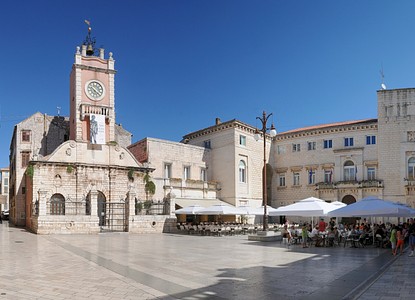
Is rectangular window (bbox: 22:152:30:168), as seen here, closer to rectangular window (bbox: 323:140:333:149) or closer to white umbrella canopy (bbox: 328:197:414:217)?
rectangular window (bbox: 323:140:333:149)

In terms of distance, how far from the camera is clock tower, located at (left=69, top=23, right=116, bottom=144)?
3562 centimetres

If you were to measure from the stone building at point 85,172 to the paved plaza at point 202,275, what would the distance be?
12.1 m

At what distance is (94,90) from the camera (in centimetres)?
3700

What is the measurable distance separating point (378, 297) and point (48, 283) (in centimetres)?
738

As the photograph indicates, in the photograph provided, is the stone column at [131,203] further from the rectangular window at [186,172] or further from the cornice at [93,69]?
the cornice at [93,69]

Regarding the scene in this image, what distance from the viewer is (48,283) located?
997cm

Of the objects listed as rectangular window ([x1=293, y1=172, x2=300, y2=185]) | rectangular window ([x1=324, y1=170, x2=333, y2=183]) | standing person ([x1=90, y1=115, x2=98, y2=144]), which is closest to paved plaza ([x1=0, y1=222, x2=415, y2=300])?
standing person ([x1=90, y1=115, x2=98, y2=144])

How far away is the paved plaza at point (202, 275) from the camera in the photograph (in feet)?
29.8

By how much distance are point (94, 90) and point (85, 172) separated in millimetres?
7751

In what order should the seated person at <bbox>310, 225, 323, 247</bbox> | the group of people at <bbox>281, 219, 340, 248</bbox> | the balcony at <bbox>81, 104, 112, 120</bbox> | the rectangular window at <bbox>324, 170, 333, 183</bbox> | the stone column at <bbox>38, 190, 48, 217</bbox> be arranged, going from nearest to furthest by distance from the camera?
the group of people at <bbox>281, 219, 340, 248</bbox> → the seated person at <bbox>310, 225, 323, 247</bbox> → the stone column at <bbox>38, 190, 48, 217</bbox> → the balcony at <bbox>81, 104, 112, 120</bbox> → the rectangular window at <bbox>324, 170, 333, 183</bbox>

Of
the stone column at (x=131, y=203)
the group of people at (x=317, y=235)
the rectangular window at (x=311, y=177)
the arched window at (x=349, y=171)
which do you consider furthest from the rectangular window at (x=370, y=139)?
the stone column at (x=131, y=203)

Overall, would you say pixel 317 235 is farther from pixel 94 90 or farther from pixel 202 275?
pixel 94 90

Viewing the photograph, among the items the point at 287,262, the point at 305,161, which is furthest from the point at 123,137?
the point at 287,262

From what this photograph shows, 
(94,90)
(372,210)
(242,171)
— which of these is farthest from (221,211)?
(94,90)
